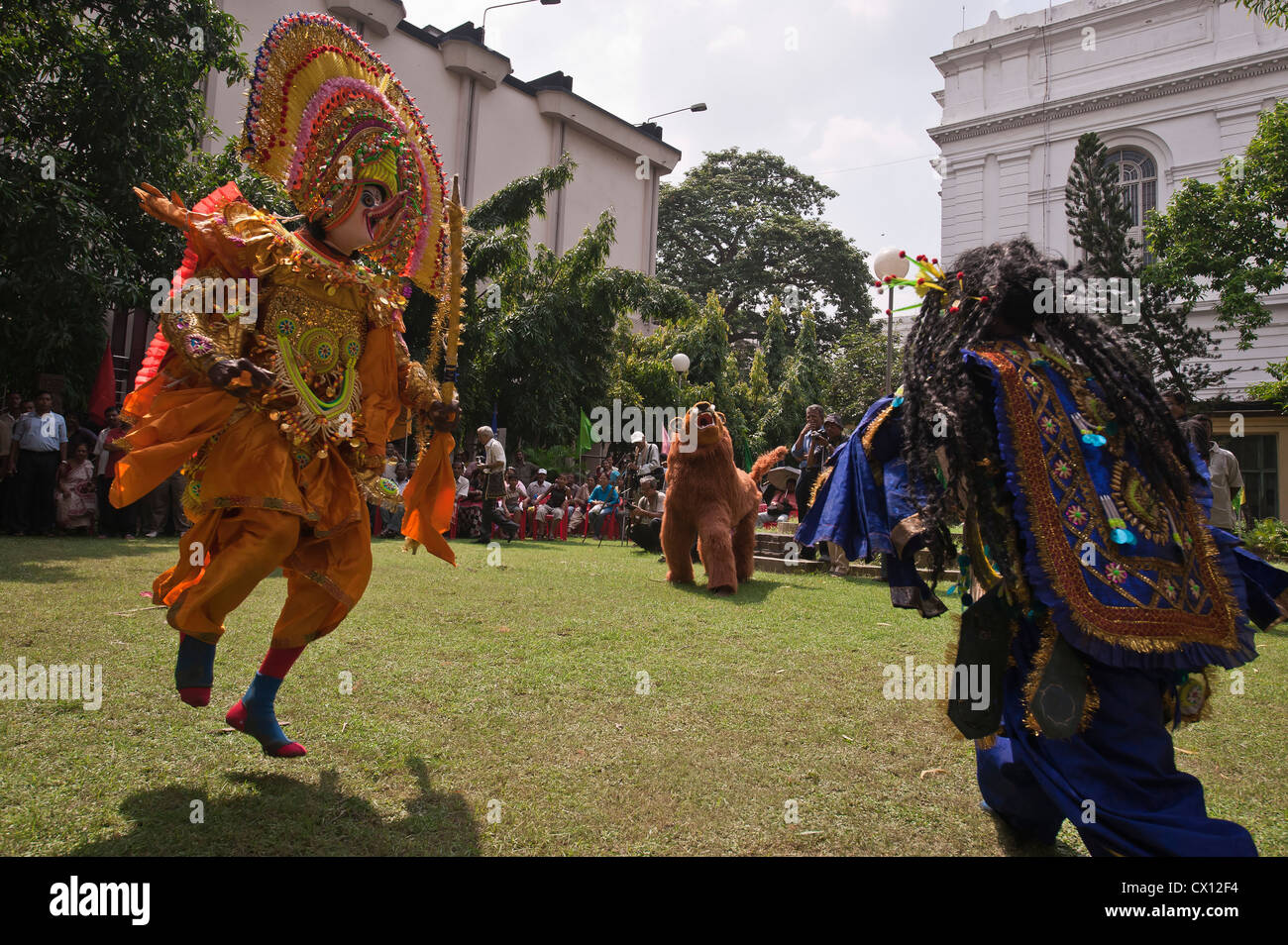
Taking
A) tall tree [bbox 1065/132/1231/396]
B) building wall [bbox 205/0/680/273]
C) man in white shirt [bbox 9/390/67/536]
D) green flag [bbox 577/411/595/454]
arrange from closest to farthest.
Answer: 1. man in white shirt [bbox 9/390/67/536]
2. building wall [bbox 205/0/680/273]
3. green flag [bbox 577/411/595/454]
4. tall tree [bbox 1065/132/1231/396]

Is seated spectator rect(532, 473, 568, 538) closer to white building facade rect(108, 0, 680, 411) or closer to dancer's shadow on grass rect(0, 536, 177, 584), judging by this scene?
dancer's shadow on grass rect(0, 536, 177, 584)

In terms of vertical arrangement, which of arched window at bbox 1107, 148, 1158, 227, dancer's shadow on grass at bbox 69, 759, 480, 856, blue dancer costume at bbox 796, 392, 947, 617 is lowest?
dancer's shadow on grass at bbox 69, 759, 480, 856

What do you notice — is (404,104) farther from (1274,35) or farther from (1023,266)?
(1274,35)

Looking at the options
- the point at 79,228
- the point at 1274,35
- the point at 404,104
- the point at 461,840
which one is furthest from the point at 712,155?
the point at 461,840

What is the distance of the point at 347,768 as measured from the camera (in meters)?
2.96

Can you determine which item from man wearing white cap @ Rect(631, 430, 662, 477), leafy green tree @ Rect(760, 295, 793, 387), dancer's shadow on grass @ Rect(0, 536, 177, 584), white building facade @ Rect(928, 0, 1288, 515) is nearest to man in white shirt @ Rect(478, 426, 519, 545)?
man wearing white cap @ Rect(631, 430, 662, 477)

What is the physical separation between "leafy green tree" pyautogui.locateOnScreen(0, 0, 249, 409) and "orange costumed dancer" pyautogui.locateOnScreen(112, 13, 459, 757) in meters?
8.34

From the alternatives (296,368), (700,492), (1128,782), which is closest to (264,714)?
(296,368)

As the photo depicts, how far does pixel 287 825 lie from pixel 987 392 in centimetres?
255

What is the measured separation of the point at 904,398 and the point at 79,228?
1126cm

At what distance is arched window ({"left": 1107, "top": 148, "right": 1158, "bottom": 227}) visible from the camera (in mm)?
24625

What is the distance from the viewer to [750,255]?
35.7 m

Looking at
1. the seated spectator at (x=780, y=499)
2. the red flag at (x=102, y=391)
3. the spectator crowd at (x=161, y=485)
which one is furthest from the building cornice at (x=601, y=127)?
the seated spectator at (x=780, y=499)

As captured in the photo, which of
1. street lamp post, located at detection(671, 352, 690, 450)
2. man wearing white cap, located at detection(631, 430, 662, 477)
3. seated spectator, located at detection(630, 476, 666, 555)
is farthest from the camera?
man wearing white cap, located at detection(631, 430, 662, 477)
